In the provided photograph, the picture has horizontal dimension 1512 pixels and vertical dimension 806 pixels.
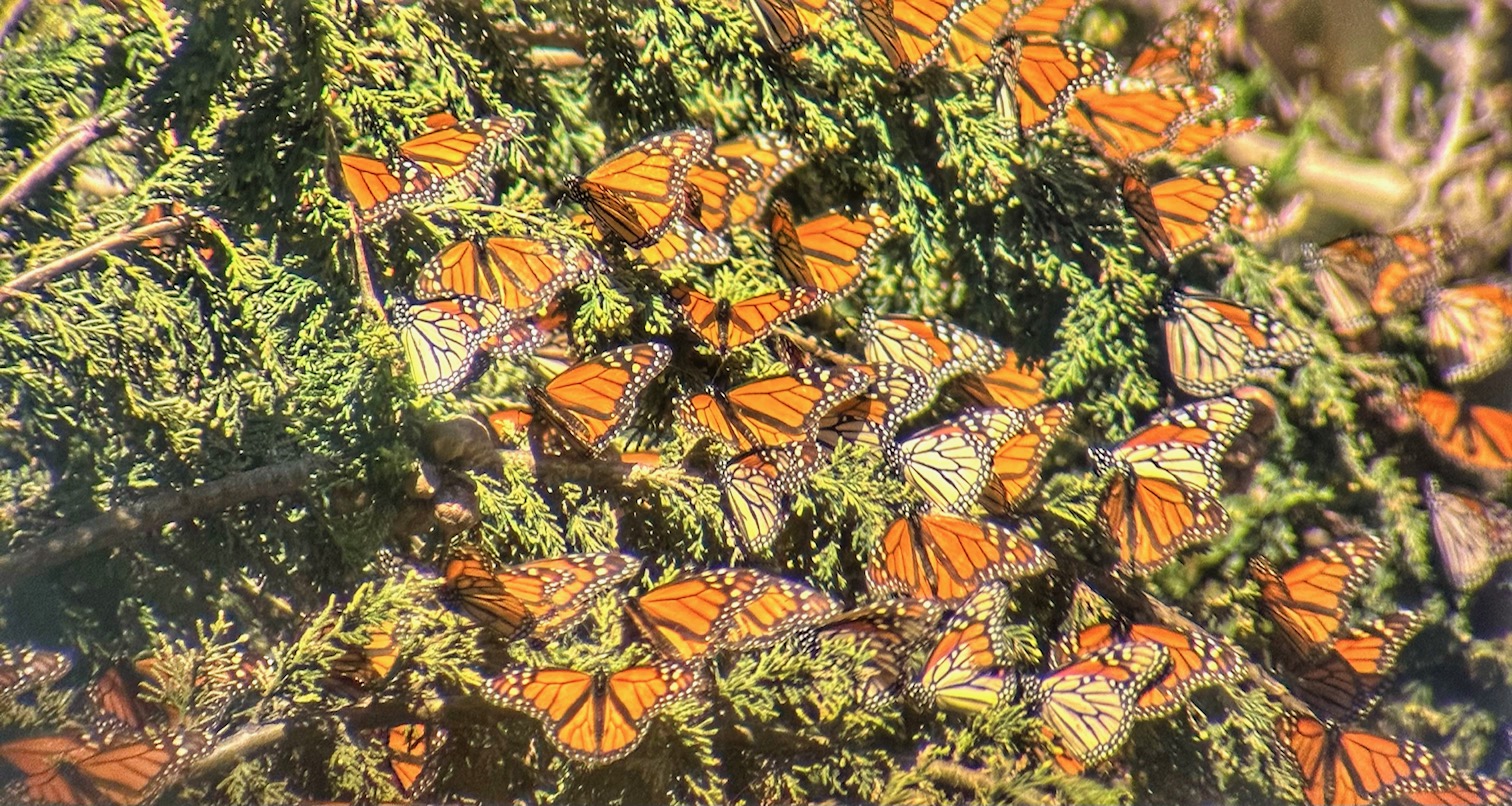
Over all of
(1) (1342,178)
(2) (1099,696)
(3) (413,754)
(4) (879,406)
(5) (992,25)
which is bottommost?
(3) (413,754)

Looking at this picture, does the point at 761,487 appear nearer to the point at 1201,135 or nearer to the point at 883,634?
the point at 883,634

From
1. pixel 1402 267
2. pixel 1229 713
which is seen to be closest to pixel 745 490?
pixel 1229 713

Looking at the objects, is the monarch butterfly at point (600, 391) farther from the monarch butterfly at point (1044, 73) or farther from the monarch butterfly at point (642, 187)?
the monarch butterfly at point (1044, 73)

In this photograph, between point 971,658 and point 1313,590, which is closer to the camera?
point 971,658

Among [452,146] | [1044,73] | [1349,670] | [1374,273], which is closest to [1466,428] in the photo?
[1374,273]

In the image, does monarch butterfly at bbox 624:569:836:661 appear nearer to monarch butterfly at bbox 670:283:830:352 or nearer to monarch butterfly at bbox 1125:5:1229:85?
monarch butterfly at bbox 670:283:830:352

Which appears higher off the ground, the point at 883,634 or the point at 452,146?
the point at 452,146
